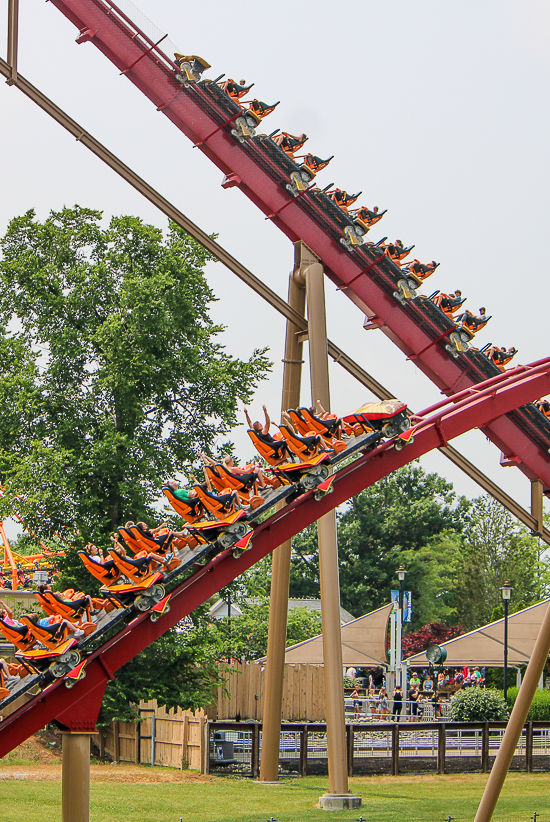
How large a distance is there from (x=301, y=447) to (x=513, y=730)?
3.96 m

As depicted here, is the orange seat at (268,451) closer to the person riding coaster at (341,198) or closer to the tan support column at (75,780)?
the tan support column at (75,780)

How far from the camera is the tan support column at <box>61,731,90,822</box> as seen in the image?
8.59m

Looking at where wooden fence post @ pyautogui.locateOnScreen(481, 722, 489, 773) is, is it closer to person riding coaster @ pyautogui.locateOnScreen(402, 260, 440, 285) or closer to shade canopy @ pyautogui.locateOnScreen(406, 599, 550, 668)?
shade canopy @ pyautogui.locateOnScreen(406, 599, 550, 668)

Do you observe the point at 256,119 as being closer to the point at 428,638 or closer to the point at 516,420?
the point at 516,420

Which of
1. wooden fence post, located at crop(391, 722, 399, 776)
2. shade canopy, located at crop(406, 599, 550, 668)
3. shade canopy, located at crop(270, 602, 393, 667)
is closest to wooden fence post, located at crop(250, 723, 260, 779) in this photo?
wooden fence post, located at crop(391, 722, 399, 776)

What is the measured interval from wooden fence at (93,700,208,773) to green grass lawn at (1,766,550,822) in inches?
37.4

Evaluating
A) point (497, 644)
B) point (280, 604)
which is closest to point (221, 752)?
point (280, 604)

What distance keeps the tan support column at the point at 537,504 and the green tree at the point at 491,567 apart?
130 feet

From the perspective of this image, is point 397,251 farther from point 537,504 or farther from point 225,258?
point 537,504

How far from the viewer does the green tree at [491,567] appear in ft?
178

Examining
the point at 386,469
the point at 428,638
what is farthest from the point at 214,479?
the point at 428,638

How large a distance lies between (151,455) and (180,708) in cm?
471

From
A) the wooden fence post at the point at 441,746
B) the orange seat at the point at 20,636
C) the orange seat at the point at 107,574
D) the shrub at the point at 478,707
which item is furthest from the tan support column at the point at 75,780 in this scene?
the shrub at the point at 478,707

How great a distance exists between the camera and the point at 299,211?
14.9 m
